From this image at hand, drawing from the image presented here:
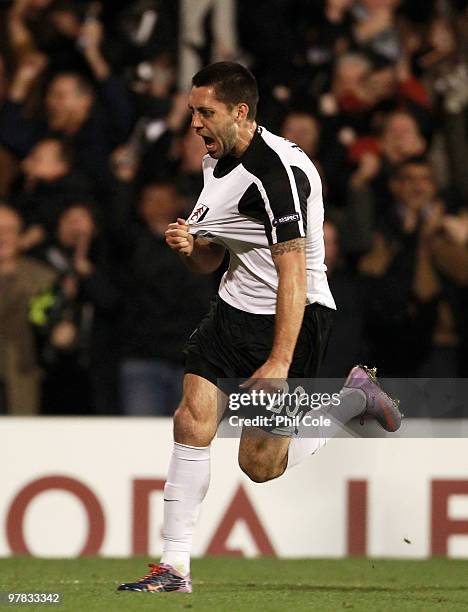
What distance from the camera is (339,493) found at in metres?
9.20

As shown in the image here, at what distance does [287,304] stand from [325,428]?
935 millimetres

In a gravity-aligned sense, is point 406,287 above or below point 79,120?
below

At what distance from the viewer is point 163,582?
637cm

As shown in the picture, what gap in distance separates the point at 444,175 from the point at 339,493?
311cm

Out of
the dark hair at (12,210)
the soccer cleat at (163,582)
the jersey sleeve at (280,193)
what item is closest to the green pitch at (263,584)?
the soccer cleat at (163,582)


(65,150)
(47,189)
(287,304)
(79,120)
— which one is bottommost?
(287,304)

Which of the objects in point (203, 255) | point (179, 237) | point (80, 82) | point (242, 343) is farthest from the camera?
point (80, 82)

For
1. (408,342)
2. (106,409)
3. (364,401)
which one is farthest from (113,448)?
(364,401)

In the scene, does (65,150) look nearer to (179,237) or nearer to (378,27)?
(378,27)

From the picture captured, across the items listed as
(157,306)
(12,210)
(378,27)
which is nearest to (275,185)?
(157,306)

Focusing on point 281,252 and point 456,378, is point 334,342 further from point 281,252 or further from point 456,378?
point 281,252

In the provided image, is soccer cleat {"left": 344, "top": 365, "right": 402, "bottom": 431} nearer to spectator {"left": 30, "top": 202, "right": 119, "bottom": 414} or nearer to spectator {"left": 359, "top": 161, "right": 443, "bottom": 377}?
spectator {"left": 359, "top": 161, "right": 443, "bottom": 377}

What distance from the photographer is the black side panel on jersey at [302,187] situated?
249 inches

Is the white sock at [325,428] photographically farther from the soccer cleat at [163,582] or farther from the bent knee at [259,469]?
the soccer cleat at [163,582]
